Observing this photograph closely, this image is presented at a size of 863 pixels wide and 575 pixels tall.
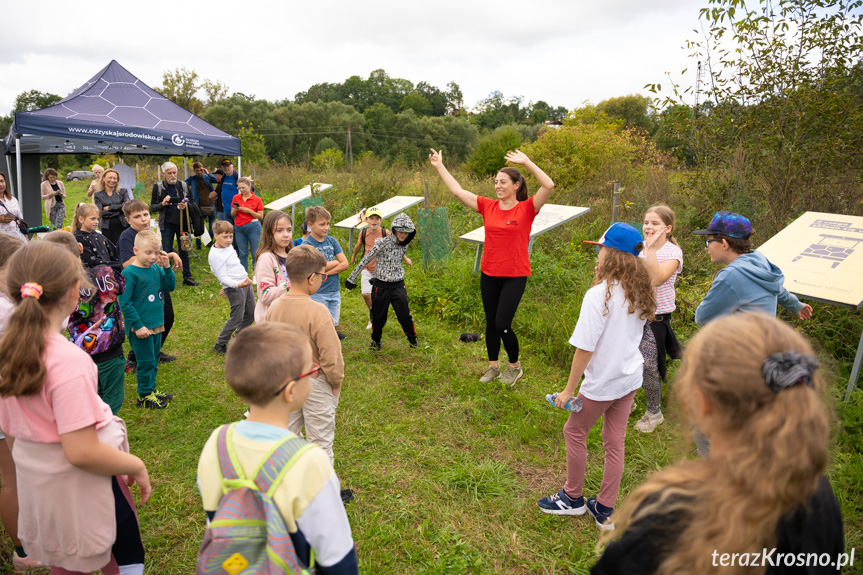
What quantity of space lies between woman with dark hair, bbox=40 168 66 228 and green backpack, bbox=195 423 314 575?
459 inches

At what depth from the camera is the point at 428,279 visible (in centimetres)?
761

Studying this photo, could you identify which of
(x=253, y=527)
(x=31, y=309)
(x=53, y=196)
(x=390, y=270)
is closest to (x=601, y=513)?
(x=253, y=527)

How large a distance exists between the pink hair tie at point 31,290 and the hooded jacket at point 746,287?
306 centimetres

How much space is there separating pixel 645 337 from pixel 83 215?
16.8 feet

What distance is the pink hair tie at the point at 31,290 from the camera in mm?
1684

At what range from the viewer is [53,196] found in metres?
10.4

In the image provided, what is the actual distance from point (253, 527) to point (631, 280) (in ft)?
6.98

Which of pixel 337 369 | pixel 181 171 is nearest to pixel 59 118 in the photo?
pixel 337 369

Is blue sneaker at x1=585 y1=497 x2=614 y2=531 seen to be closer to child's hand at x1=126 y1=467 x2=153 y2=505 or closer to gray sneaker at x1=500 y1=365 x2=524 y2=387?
gray sneaker at x1=500 y1=365 x2=524 y2=387

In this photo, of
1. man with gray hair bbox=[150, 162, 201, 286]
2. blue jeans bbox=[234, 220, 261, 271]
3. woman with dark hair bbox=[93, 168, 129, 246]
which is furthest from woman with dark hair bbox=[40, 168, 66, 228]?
blue jeans bbox=[234, 220, 261, 271]

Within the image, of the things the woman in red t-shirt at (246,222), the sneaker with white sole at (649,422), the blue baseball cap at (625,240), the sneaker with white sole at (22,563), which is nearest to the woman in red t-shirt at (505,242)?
the sneaker with white sole at (649,422)

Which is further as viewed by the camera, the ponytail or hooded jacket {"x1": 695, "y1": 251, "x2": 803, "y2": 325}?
the ponytail

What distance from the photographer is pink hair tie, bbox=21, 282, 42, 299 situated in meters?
1.68

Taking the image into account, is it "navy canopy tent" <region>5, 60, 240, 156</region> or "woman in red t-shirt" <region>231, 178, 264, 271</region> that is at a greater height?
"navy canopy tent" <region>5, 60, 240, 156</region>
